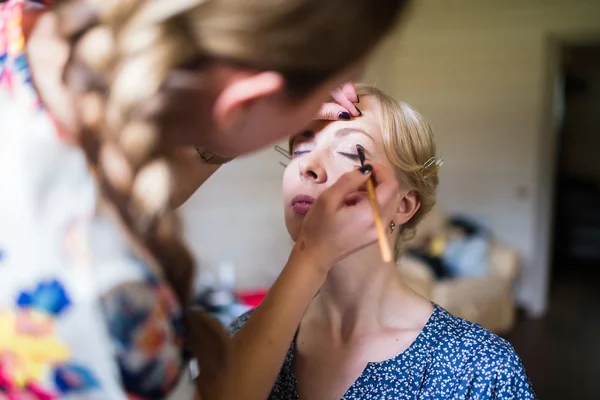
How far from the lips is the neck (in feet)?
0.45

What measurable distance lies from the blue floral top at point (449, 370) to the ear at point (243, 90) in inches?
24.0

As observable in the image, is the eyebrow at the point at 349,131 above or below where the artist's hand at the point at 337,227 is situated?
below

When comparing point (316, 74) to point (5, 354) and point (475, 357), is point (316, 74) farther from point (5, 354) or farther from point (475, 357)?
point (475, 357)

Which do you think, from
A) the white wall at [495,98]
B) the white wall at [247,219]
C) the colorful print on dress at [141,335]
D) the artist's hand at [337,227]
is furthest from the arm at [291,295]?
the white wall at [495,98]

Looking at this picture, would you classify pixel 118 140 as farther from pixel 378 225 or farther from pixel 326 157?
pixel 326 157

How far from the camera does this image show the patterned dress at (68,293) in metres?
0.47

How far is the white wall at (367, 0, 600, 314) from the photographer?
402cm

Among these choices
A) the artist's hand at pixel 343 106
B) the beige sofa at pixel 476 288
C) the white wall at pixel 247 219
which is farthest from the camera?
the beige sofa at pixel 476 288

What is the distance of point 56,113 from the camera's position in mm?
499

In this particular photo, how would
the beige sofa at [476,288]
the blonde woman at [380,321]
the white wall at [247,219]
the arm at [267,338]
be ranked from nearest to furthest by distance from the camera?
the arm at [267,338]
the blonde woman at [380,321]
the white wall at [247,219]
the beige sofa at [476,288]

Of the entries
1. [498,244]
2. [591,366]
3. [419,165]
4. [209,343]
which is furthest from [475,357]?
[498,244]

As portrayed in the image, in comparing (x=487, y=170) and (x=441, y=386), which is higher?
(x=441, y=386)

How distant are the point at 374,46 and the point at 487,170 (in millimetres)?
3984

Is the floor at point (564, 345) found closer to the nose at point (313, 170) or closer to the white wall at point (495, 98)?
the white wall at point (495, 98)
